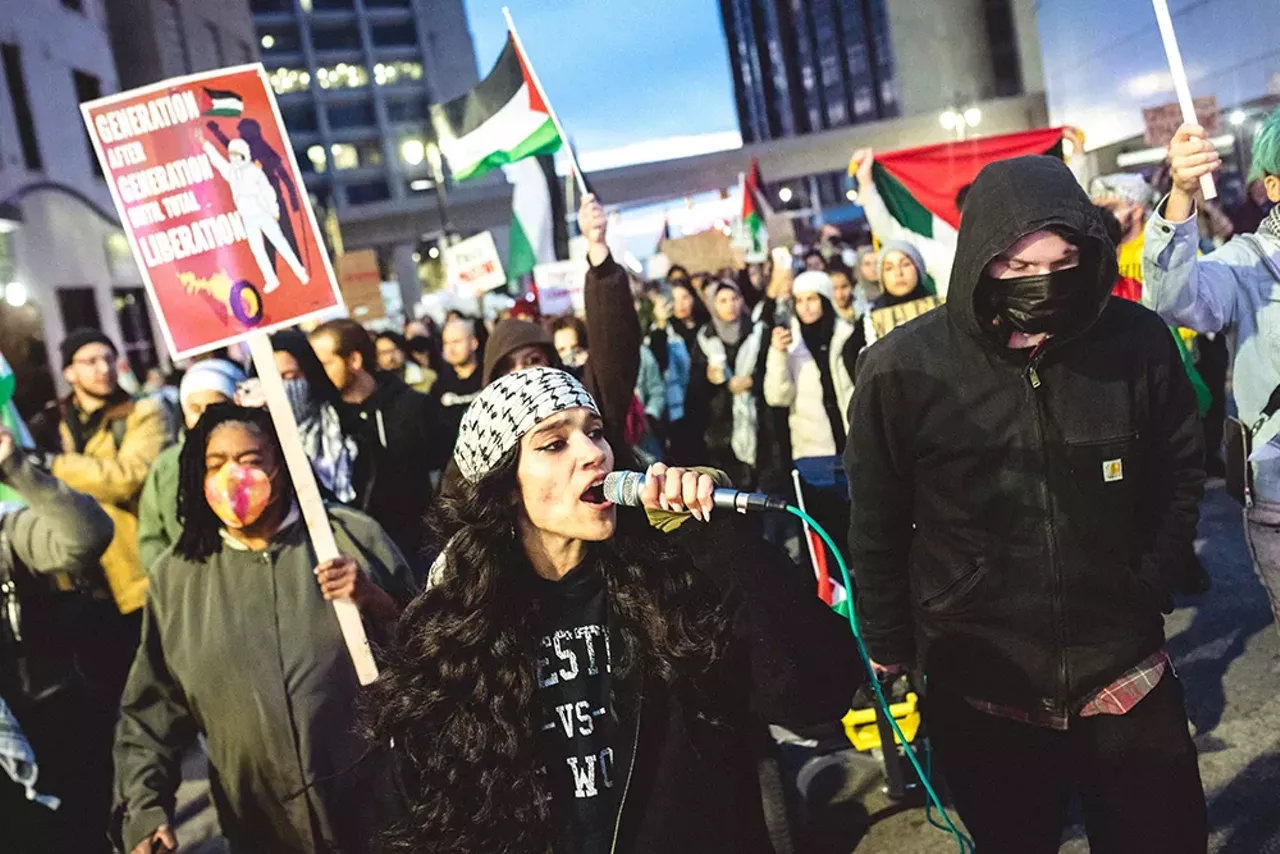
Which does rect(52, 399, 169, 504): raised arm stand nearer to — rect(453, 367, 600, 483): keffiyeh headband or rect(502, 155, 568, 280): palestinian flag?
rect(453, 367, 600, 483): keffiyeh headband

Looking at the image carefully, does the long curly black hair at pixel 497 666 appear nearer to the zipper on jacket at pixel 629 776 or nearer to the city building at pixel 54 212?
the zipper on jacket at pixel 629 776

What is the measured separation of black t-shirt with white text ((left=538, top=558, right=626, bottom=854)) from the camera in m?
2.27

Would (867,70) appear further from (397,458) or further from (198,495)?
(198,495)

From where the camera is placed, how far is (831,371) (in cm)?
706

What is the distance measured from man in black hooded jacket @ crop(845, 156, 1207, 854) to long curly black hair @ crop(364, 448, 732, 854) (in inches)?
28.8

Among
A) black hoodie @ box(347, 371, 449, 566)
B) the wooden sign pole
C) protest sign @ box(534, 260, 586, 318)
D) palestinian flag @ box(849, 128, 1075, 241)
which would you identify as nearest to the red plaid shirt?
the wooden sign pole

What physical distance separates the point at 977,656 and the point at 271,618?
6.50ft

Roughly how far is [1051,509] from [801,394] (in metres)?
4.73

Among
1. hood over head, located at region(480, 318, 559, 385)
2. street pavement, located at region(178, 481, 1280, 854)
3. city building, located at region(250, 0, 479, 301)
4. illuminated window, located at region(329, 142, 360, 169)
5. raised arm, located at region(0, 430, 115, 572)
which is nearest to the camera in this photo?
raised arm, located at region(0, 430, 115, 572)

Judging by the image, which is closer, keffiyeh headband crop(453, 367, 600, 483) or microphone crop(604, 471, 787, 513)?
microphone crop(604, 471, 787, 513)

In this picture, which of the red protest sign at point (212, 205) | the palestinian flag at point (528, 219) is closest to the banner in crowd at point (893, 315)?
the red protest sign at point (212, 205)

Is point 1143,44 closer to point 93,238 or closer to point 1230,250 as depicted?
point 1230,250

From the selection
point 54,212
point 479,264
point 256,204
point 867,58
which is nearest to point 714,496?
point 256,204

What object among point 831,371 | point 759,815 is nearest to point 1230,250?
point 759,815
